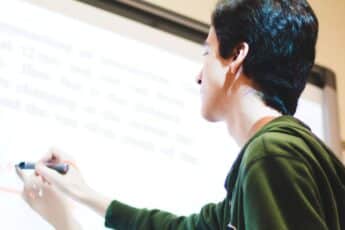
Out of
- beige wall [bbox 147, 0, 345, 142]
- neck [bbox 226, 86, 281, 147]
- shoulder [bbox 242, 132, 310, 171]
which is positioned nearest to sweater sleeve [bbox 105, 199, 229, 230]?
neck [bbox 226, 86, 281, 147]

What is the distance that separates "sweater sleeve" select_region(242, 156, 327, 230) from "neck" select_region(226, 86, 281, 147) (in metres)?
0.17

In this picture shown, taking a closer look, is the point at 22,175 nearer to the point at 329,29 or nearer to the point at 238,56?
the point at 238,56

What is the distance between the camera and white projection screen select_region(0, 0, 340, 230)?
3.54 feet

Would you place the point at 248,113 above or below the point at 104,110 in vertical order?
above

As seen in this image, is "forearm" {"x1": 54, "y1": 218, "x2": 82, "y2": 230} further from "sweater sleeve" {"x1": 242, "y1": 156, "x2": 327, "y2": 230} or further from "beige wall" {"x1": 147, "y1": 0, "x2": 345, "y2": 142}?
"beige wall" {"x1": 147, "y1": 0, "x2": 345, "y2": 142}

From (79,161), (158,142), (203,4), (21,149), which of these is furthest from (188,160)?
(203,4)

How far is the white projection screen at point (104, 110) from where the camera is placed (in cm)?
108

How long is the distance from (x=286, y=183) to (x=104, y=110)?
0.56 m

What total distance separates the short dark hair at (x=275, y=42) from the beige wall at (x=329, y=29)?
0.57 metres

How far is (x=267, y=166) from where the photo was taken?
0.70m

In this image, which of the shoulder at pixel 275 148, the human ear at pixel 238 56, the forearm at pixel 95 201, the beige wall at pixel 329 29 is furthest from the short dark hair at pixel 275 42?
the beige wall at pixel 329 29

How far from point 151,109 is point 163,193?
0.59 feet

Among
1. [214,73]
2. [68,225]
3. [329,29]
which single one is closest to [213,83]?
[214,73]

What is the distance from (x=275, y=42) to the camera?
89 centimetres
